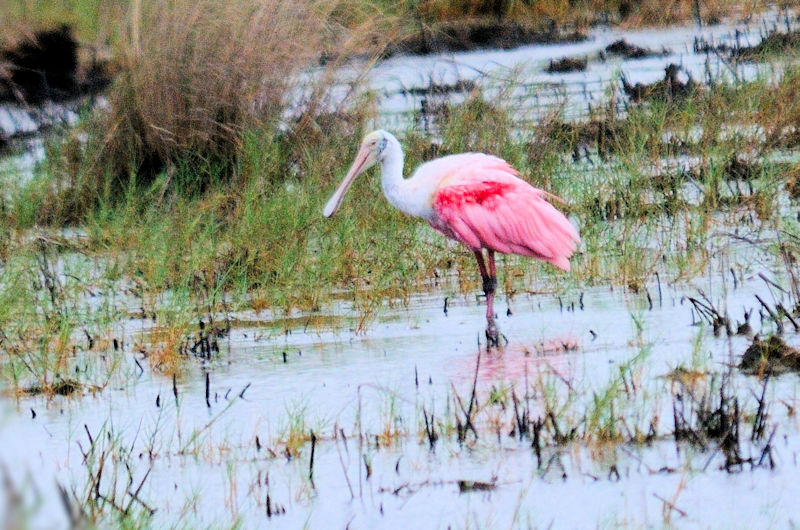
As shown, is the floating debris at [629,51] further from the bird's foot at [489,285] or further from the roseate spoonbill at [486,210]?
the bird's foot at [489,285]

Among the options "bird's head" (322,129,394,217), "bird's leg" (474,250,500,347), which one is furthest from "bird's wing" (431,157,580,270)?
"bird's head" (322,129,394,217)

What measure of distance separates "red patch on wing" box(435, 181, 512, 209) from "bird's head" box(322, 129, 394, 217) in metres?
0.60

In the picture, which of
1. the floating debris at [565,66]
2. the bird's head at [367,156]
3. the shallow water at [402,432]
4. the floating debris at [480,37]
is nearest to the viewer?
the shallow water at [402,432]

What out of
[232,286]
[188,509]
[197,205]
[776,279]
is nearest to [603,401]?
[188,509]

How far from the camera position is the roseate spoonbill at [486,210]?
20.7ft

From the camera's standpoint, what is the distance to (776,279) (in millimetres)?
6094

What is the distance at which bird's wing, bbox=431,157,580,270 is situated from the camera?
6305 millimetres

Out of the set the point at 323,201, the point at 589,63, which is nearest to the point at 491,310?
the point at 323,201

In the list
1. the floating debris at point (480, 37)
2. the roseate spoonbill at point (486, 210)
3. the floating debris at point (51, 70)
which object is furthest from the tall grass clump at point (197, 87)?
the floating debris at point (480, 37)

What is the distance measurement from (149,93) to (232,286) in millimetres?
2373

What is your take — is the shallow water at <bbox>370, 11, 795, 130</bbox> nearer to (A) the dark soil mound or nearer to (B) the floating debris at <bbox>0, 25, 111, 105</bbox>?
(B) the floating debris at <bbox>0, 25, 111, 105</bbox>

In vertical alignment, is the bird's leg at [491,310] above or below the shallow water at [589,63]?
below

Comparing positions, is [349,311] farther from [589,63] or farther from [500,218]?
[589,63]

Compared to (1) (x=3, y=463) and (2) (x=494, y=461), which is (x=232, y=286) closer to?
(2) (x=494, y=461)
